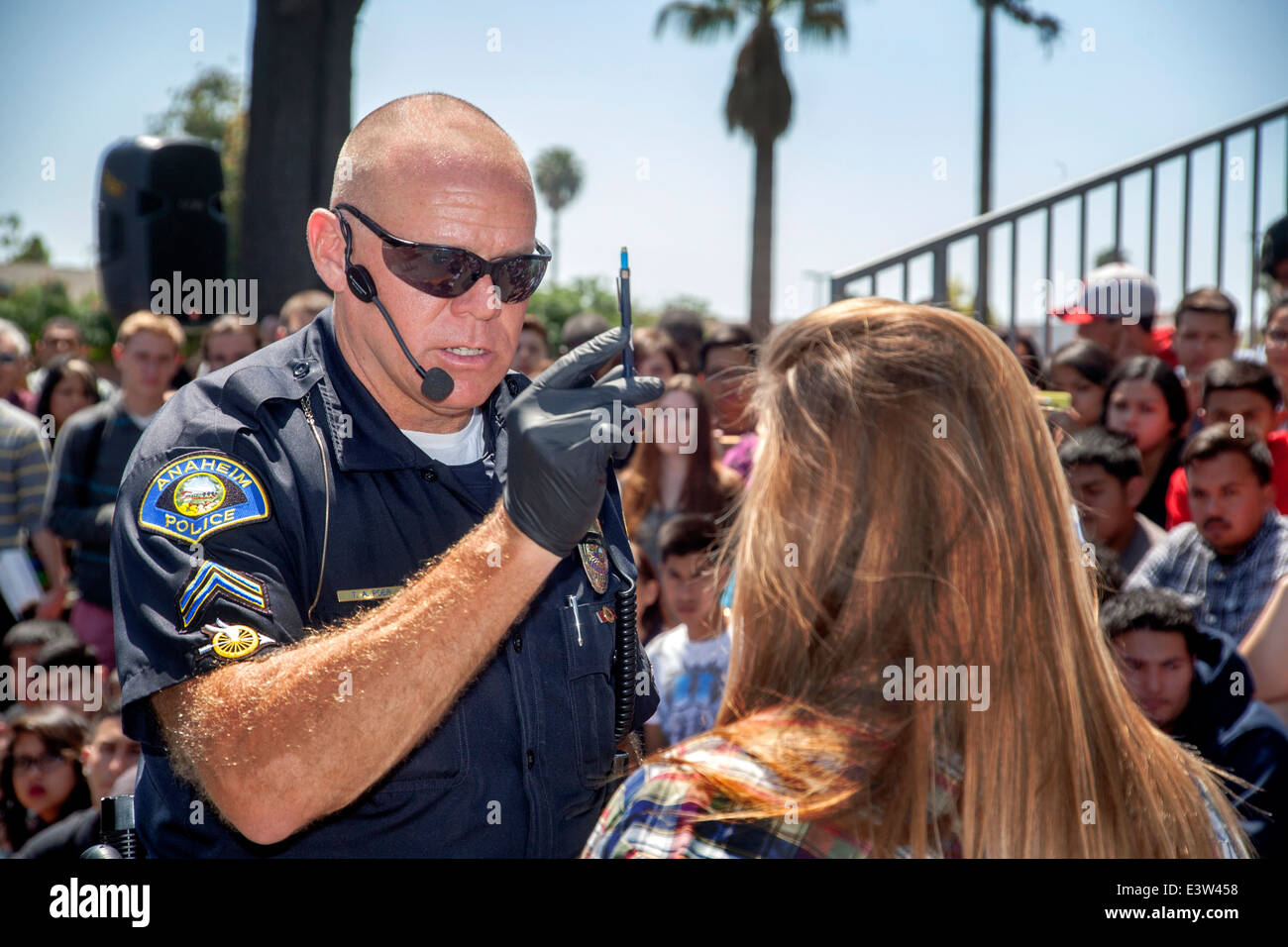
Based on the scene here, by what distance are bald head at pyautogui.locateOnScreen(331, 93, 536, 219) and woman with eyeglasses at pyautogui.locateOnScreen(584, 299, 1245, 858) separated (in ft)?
2.85

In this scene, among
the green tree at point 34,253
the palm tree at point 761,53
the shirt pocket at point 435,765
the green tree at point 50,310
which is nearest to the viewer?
the shirt pocket at point 435,765

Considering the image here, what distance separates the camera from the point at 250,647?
165 centimetres

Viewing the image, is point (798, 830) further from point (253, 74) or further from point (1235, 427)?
point (253, 74)

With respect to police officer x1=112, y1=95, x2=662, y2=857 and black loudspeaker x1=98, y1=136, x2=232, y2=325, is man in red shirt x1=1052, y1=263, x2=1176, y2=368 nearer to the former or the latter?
black loudspeaker x1=98, y1=136, x2=232, y2=325

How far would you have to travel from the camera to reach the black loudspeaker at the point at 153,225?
4879mm

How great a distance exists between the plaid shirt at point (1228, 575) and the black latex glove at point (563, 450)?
2.65 m

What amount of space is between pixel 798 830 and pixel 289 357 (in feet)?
4.25

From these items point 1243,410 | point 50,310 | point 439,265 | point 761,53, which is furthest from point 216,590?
point 50,310

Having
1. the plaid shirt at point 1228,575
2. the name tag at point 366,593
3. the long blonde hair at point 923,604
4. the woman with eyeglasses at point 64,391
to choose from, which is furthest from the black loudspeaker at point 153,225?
the long blonde hair at point 923,604

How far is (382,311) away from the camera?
6.91ft

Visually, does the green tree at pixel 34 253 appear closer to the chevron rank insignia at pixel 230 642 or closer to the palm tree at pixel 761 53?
the palm tree at pixel 761 53

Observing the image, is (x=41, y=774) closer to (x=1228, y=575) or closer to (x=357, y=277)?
(x=357, y=277)
